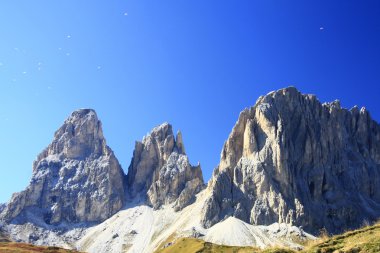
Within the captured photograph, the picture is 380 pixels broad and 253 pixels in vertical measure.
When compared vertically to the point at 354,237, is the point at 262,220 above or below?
above

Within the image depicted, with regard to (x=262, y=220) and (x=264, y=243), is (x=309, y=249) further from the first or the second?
(x=262, y=220)

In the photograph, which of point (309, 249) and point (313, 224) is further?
point (313, 224)

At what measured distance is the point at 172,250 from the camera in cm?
13375

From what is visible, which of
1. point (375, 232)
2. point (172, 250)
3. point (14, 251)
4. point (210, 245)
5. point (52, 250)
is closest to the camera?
point (375, 232)

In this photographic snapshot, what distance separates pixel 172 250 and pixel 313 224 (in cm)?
8528

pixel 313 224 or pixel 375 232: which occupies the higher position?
pixel 313 224

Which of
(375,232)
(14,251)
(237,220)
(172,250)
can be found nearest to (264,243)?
(237,220)

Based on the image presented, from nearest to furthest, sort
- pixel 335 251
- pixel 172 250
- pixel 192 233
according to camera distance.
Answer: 1. pixel 335 251
2. pixel 172 250
3. pixel 192 233

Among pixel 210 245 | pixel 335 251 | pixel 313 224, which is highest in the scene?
pixel 313 224

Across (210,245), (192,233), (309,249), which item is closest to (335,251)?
(309,249)

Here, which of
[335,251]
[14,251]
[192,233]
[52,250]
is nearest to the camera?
[335,251]

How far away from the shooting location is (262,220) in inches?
7751

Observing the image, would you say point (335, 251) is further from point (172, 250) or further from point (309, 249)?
point (172, 250)

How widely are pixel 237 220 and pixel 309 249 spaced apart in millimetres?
174085
